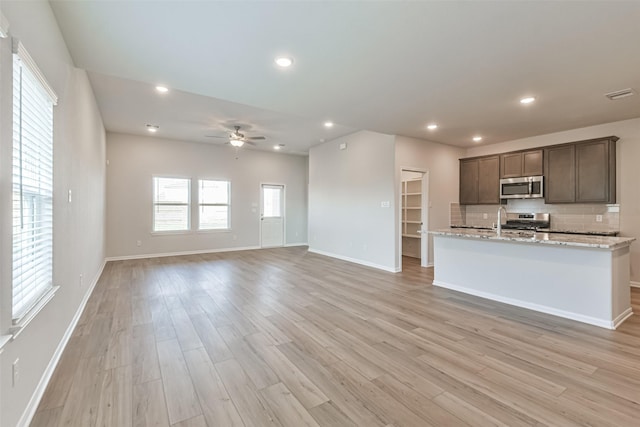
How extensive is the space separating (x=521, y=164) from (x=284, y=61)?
17.3 ft

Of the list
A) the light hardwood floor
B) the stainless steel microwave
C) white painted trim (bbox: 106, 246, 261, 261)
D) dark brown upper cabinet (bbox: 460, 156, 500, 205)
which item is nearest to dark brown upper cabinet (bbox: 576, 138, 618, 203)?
the stainless steel microwave

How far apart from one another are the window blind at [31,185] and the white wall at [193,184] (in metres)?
5.24

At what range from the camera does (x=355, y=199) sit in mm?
6656

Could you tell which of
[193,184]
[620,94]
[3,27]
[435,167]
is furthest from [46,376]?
[435,167]

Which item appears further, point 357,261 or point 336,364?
point 357,261

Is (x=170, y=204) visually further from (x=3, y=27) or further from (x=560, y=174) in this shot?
(x=560, y=174)

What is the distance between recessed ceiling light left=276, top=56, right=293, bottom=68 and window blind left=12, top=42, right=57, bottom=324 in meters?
1.82

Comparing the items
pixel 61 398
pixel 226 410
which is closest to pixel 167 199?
pixel 61 398

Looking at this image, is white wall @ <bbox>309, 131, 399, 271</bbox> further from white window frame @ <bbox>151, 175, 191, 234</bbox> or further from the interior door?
white window frame @ <bbox>151, 175, 191, 234</bbox>

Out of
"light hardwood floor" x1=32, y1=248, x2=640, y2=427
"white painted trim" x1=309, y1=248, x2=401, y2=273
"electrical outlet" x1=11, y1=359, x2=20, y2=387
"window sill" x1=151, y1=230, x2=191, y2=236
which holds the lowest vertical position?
"light hardwood floor" x1=32, y1=248, x2=640, y2=427

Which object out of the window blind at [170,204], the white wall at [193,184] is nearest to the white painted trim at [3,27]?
the white wall at [193,184]

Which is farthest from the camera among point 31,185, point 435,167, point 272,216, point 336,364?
point 272,216

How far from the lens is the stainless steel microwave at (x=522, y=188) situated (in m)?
5.49

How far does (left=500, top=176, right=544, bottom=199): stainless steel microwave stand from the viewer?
5488 mm
